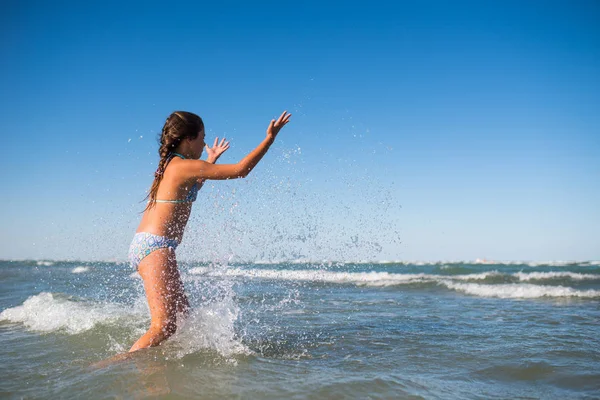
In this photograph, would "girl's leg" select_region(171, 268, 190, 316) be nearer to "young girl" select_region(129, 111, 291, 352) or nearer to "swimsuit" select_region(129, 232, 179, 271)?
"young girl" select_region(129, 111, 291, 352)

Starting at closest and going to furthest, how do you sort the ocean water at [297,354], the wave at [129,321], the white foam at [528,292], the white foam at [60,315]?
the ocean water at [297,354], the wave at [129,321], the white foam at [60,315], the white foam at [528,292]

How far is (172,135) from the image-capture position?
3732 mm

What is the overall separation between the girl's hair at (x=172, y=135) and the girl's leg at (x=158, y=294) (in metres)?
0.48

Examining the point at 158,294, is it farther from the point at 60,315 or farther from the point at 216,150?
the point at 60,315

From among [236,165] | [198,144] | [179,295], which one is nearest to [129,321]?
[179,295]

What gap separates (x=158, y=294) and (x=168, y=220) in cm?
62

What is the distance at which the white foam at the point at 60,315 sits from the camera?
5.95m

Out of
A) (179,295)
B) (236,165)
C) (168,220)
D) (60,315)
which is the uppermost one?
(236,165)

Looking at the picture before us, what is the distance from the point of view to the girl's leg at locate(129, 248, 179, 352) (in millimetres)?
3541

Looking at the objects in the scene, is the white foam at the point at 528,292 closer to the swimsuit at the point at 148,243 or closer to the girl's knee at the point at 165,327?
the girl's knee at the point at 165,327

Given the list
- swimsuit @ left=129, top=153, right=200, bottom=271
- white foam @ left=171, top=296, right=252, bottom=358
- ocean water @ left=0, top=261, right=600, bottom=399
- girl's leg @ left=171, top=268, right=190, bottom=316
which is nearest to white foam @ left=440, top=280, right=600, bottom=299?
ocean water @ left=0, top=261, right=600, bottom=399

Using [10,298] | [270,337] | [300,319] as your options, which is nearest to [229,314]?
[270,337]

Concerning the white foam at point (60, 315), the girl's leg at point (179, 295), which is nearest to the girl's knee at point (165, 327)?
the girl's leg at point (179, 295)

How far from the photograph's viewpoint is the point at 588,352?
4449 millimetres
